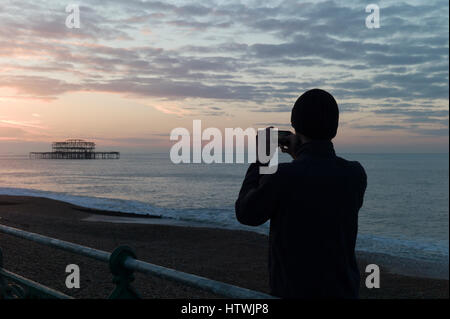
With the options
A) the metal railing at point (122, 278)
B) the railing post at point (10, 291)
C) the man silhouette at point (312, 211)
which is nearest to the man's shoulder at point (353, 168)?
the man silhouette at point (312, 211)

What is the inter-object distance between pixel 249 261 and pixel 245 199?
42.4 feet

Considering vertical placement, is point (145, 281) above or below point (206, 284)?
below

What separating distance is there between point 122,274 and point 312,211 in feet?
4.64

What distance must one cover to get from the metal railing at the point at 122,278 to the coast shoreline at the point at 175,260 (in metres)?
4.19

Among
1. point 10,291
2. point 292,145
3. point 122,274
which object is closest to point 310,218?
point 292,145

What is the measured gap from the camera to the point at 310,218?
6.19ft

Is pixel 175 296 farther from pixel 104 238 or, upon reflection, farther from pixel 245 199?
pixel 104 238

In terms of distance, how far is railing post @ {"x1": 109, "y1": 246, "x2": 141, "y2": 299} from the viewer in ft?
8.50

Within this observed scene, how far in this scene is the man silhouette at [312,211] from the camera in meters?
1.87

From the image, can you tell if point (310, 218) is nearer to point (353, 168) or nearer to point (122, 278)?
point (353, 168)

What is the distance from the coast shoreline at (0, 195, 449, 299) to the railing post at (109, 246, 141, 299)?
5.65m
